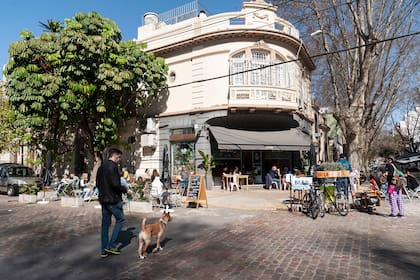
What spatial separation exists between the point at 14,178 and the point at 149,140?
24.3ft

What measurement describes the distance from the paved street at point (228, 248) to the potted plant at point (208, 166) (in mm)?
6881

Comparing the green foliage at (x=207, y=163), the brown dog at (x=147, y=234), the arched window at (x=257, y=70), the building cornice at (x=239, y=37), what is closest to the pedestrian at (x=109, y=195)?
the brown dog at (x=147, y=234)

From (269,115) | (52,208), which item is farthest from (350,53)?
(52,208)

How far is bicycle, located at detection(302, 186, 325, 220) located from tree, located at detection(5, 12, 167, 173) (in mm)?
10816

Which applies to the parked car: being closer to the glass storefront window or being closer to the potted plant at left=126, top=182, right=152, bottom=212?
the potted plant at left=126, top=182, right=152, bottom=212

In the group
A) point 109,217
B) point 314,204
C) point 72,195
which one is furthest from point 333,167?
point 72,195

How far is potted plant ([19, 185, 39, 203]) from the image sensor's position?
1230cm

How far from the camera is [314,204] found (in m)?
8.55

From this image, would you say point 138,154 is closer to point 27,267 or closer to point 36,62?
point 36,62

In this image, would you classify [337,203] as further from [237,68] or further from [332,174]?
[237,68]

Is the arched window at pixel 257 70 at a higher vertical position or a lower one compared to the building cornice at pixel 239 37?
lower

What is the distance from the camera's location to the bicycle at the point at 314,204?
27.8 ft

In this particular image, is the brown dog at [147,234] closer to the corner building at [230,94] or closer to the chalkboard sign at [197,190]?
the chalkboard sign at [197,190]

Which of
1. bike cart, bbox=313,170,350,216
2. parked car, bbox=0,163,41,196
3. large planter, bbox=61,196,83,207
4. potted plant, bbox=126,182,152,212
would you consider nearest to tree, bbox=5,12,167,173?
parked car, bbox=0,163,41,196
